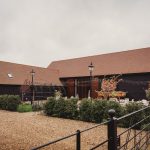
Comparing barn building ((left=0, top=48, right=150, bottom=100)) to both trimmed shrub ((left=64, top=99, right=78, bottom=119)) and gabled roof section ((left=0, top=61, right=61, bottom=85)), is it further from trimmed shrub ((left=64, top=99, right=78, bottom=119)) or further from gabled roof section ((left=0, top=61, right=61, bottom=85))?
trimmed shrub ((left=64, top=99, right=78, bottom=119))

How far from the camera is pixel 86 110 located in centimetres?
1500

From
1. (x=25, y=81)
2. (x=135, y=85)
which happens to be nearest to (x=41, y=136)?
(x=25, y=81)

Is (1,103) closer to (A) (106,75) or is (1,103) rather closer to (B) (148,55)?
(A) (106,75)

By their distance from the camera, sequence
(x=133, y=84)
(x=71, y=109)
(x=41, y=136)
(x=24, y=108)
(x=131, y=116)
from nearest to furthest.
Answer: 1. (x=41, y=136)
2. (x=131, y=116)
3. (x=71, y=109)
4. (x=24, y=108)
5. (x=133, y=84)

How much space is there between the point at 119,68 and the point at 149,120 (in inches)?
706

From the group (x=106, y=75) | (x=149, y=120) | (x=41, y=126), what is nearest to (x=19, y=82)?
(x=106, y=75)

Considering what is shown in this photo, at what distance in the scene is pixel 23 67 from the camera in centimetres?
3369

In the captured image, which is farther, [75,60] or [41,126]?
[75,60]

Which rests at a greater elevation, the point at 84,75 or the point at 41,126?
the point at 84,75

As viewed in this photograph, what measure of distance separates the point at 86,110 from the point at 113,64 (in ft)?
56.4

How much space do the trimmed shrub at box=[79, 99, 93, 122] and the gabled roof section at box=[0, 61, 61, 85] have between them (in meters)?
14.0

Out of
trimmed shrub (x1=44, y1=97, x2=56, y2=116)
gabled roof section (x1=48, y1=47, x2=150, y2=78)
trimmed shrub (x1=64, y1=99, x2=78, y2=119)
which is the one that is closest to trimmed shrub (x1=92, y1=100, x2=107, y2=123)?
trimmed shrub (x1=64, y1=99, x2=78, y2=119)

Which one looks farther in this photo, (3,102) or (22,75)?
(22,75)

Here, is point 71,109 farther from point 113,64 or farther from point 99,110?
point 113,64
